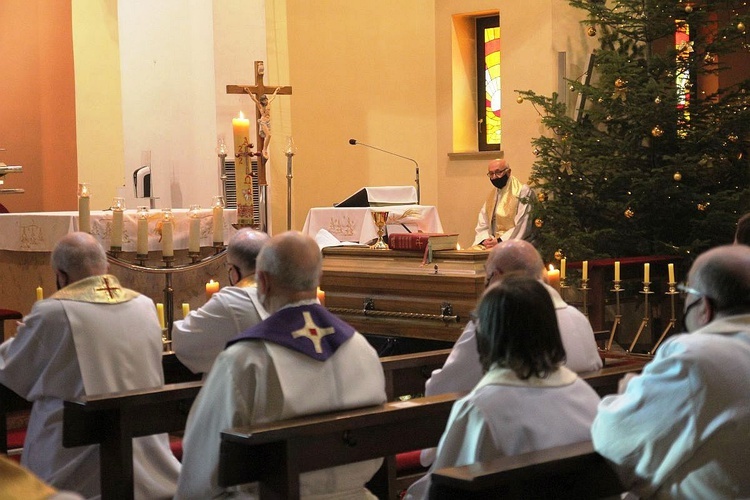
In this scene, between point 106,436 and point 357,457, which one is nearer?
point 357,457

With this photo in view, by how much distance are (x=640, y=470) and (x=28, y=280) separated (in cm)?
519

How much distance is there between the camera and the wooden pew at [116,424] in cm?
386

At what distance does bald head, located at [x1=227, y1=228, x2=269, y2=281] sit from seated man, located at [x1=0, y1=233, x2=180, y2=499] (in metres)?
0.49

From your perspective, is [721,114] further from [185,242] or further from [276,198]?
[185,242]

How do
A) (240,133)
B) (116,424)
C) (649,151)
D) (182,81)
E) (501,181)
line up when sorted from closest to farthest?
1. (116,424)
2. (240,133)
3. (649,151)
4. (182,81)
5. (501,181)

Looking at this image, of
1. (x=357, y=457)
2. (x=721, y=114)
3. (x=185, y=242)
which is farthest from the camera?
(x=721, y=114)

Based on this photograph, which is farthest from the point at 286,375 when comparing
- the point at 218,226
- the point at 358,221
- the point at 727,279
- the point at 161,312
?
the point at 358,221

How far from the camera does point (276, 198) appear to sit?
40.3ft

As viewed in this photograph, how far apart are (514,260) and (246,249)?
1202 mm

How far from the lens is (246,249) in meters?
4.73

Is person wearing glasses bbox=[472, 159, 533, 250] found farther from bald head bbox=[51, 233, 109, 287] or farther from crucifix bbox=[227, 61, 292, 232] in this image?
bald head bbox=[51, 233, 109, 287]

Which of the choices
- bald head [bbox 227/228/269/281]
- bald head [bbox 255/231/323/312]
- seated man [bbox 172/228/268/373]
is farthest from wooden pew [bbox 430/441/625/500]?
bald head [bbox 227/228/269/281]

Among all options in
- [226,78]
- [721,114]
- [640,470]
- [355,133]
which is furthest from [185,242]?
[355,133]

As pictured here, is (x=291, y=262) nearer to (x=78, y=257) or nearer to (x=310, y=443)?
(x=310, y=443)
